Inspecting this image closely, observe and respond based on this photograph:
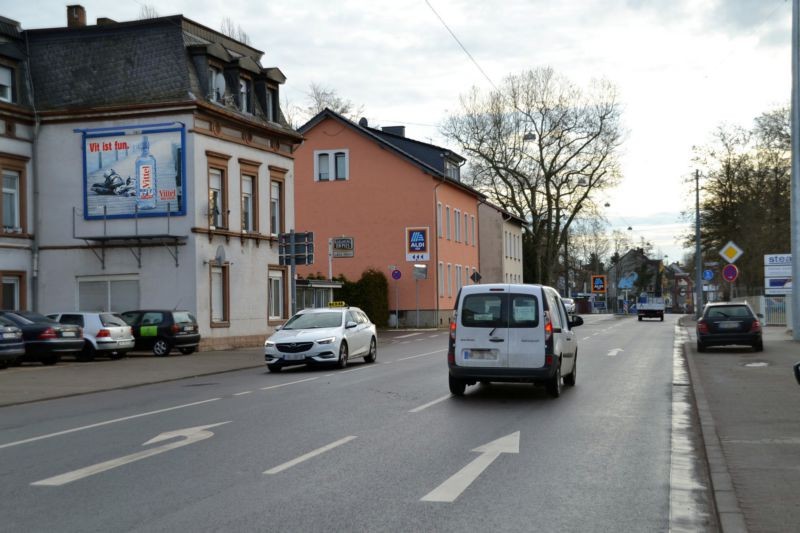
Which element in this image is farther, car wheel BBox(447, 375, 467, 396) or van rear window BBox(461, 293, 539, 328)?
car wheel BBox(447, 375, 467, 396)

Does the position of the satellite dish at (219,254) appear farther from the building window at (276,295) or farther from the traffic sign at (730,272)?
the traffic sign at (730,272)

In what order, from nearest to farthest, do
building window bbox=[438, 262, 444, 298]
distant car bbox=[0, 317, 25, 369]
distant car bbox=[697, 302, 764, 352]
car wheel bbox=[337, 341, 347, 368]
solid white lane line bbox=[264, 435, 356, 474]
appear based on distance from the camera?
Answer: solid white lane line bbox=[264, 435, 356, 474]
car wheel bbox=[337, 341, 347, 368]
distant car bbox=[0, 317, 25, 369]
distant car bbox=[697, 302, 764, 352]
building window bbox=[438, 262, 444, 298]

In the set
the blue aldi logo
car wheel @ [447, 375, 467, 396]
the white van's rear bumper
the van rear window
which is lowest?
car wheel @ [447, 375, 467, 396]

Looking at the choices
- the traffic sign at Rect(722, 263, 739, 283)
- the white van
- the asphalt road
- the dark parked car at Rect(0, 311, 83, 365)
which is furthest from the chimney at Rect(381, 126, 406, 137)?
the white van

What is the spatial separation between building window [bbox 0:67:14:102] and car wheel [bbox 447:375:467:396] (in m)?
23.7

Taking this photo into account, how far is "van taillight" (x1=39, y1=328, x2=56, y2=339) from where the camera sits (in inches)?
1030

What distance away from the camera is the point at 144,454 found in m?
10.1

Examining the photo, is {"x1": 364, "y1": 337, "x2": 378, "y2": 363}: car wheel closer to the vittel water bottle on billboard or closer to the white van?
the white van

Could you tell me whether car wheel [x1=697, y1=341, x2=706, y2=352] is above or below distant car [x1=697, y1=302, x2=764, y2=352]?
below

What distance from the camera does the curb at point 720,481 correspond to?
21.7ft

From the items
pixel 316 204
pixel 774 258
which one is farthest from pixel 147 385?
pixel 316 204

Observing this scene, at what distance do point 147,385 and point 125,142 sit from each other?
1539cm

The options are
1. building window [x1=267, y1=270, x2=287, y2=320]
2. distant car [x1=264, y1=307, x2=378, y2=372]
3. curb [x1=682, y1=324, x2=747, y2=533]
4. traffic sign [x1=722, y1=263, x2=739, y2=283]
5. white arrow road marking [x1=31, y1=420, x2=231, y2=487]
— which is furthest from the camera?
building window [x1=267, y1=270, x2=287, y2=320]

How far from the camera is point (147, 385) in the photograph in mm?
20719
